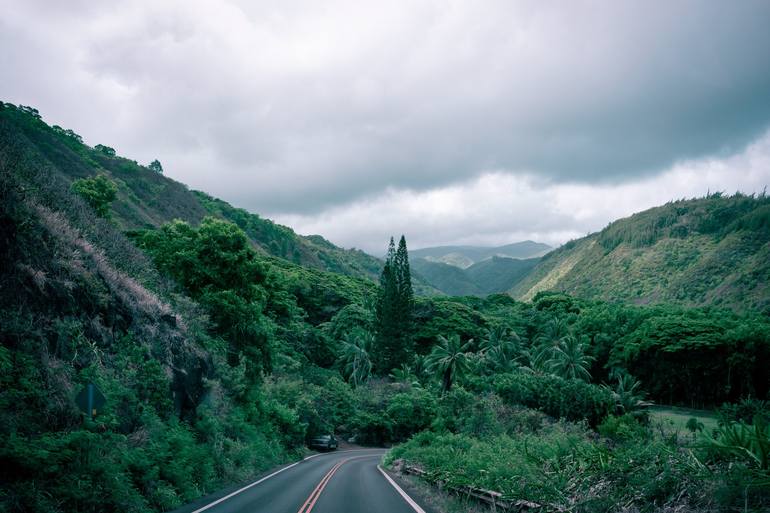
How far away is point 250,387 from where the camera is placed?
24.1 meters

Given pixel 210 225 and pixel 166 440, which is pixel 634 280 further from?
pixel 166 440

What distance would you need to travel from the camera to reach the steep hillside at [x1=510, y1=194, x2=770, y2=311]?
341 feet

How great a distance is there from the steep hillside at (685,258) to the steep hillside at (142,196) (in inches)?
3358

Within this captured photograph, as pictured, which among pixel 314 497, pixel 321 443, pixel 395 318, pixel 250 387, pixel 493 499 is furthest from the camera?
pixel 395 318

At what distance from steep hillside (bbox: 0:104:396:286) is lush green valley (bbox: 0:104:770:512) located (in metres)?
3.14

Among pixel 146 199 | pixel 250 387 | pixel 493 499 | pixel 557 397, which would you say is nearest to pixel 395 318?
pixel 557 397

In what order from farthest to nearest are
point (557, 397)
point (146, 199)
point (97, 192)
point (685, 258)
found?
point (685, 258) → point (146, 199) → point (97, 192) → point (557, 397)

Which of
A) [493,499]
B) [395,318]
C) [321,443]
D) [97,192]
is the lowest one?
[321,443]

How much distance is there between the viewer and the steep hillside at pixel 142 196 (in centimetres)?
7681

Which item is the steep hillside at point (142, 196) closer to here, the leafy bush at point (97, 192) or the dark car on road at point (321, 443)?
the leafy bush at point (97, 192)

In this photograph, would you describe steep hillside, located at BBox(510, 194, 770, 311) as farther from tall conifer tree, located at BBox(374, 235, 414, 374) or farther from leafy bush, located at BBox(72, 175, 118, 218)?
leafy bush, located at BBox(72, 175, 118, 218)

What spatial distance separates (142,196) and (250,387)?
94.6 metres

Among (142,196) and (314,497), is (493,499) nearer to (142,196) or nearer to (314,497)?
(314,497)

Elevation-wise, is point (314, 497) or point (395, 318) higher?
point (395, 318)
